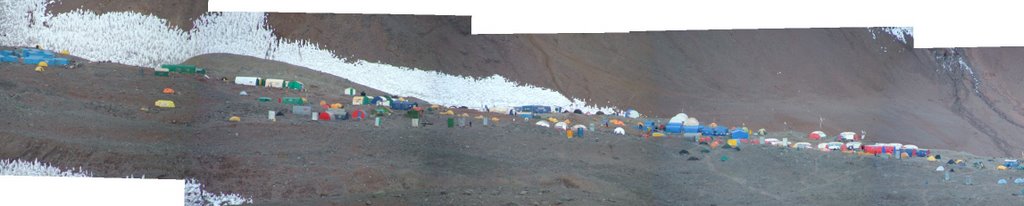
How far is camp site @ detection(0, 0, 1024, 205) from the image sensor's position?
5430 mm

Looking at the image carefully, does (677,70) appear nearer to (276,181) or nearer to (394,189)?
A: (394,189)

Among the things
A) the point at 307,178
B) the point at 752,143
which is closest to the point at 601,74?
the point at 752,143

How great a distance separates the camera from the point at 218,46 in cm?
554

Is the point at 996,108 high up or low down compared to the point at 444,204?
up

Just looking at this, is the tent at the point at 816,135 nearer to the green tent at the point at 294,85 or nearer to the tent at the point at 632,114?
the tent at the point at 632,114

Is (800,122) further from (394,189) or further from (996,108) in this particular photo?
(394,189)

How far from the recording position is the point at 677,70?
5.70 m

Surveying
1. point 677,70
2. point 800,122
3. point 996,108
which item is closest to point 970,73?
point 996,108

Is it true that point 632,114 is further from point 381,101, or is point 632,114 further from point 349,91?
point 349,91

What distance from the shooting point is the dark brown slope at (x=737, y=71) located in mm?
5645

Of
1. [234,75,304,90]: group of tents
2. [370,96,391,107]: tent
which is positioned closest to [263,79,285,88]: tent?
[234,75,304,90]: group of tents

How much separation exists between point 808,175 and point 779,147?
0.17 meters

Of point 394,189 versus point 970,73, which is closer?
point 394,189

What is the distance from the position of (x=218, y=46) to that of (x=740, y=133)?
201 cm
